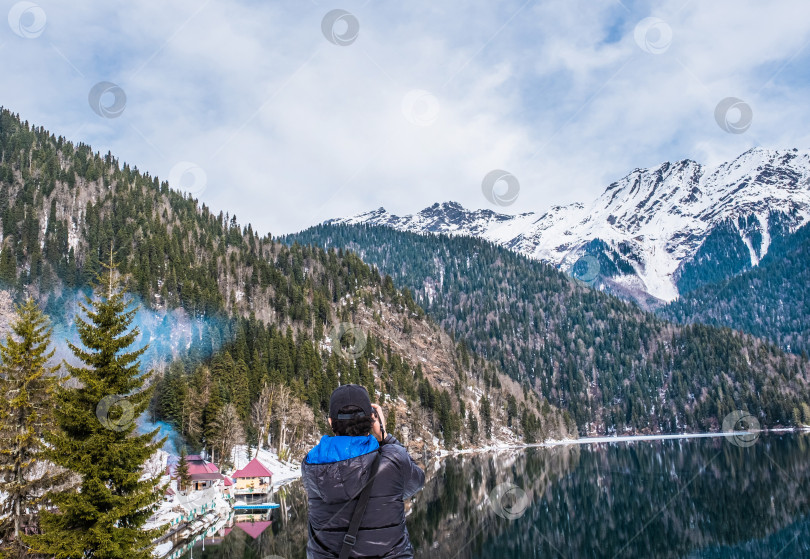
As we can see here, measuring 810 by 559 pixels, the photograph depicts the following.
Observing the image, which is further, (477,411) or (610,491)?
(477,411)

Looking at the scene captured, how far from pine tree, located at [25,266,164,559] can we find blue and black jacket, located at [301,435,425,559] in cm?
1470

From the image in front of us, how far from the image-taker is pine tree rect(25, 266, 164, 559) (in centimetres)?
1731

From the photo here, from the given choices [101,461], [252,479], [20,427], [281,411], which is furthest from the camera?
[281,411]

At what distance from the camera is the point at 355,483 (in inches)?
205

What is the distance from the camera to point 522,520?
49.7 metres

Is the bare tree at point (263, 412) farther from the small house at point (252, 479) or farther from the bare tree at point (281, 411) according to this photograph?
the small house at point (252, 479)

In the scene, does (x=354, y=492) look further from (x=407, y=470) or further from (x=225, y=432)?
(x=225, y=432)

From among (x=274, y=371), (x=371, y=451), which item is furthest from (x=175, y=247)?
(x=371, y=451)

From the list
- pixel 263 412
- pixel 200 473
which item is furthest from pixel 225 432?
pixel 263 412

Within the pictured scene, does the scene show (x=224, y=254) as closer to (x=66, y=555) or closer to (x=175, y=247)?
(x=175, y=247)

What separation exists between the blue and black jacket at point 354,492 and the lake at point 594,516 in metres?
32.2

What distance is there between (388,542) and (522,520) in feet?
160

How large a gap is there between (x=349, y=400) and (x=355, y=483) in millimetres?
721

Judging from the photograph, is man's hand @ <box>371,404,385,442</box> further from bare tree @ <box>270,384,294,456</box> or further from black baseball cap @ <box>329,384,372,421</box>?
bare tree @ <box>270,384,294,456</box>
